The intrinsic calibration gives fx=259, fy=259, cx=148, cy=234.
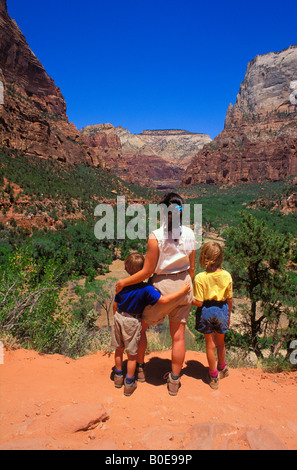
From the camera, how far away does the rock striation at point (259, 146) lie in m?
88.1

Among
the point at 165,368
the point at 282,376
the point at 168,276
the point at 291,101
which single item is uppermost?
the point at 291,101

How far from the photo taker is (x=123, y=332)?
9.70 feet

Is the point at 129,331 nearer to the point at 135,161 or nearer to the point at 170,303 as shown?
the point at 170,303

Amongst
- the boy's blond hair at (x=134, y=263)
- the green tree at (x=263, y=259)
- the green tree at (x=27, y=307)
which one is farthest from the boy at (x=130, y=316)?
the green tree at (x=263, y=259)

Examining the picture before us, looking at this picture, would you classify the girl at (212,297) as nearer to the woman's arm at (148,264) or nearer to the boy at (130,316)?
the boy at (130,316)

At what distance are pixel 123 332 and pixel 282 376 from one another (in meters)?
2.65

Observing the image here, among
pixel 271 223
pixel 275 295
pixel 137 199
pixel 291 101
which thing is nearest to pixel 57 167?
pixel 137 199

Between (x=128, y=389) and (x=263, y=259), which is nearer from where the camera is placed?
(x=128, y=389)

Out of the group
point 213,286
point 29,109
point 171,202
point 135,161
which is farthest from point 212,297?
point 135,161

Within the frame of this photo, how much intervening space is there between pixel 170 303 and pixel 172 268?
1.25 ft

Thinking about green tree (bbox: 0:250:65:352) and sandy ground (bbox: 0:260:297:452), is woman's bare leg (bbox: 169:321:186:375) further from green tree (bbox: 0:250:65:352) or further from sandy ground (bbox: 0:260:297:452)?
green tree (bbox: 0:250:65:352)

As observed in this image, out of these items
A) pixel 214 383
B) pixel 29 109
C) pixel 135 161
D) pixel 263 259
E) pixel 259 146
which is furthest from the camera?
pixel 135 161

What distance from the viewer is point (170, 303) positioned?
2.83 metres
